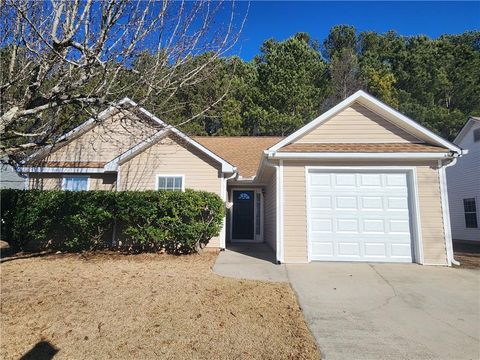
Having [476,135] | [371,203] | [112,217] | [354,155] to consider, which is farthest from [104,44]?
[476,135]

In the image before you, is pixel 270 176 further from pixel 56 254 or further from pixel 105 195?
pixel 56 254

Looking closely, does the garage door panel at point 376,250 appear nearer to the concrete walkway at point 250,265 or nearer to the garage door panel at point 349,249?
the garage door panel at point 349,249

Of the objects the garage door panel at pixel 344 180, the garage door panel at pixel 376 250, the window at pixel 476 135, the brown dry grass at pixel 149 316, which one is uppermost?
the window at pixel 476 135

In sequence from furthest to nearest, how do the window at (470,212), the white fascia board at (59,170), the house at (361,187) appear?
the window at (470,212) → the white fascia board at (59,170) → the house at (361,187)

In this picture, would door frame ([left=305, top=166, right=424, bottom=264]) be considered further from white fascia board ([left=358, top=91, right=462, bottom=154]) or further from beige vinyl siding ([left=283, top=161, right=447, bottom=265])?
white fascia board ([left=358, top=91, right=462, bottom=154])

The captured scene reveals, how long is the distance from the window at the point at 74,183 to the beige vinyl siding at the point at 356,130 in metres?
7.96

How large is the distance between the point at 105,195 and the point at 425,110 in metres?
26.1

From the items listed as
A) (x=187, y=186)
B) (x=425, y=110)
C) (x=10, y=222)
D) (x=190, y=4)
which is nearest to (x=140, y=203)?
(x=187, y=186)

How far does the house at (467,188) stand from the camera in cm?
1546

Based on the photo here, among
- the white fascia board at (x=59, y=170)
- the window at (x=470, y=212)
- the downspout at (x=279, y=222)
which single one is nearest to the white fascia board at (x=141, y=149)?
the white fascia board at (x=59, y=170)

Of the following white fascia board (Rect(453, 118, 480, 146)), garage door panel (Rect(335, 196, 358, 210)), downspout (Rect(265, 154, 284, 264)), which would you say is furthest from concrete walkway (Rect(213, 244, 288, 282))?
white fascia board (Rect(453, 118, 480, 146))

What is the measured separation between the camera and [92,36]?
5555mm

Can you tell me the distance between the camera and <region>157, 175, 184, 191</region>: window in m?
11.3

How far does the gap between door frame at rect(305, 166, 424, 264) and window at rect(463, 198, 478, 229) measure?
9.94 metres
